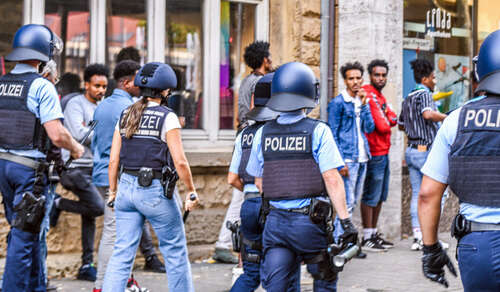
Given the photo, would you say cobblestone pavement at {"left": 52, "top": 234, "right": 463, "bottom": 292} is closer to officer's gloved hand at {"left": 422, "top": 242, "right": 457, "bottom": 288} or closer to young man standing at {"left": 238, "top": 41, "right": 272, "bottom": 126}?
Answer: young man standing at {"left": 238, "top": 41, "right": 272, "bottom": 126}

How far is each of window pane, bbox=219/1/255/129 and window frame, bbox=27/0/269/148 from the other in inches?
3.2

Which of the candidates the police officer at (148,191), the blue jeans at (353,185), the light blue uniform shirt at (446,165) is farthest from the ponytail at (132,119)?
the blue jeans at (353,185)

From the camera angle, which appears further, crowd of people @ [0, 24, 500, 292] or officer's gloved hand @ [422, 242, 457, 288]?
officer's gloved hand @ [422, 242, 457, 288]

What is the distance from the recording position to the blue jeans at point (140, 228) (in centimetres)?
554

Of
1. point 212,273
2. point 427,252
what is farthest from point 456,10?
point 427,252

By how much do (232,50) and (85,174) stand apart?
263 centimetres

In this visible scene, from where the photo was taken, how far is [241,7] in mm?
9414

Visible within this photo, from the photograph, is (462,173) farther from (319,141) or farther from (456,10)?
(456,10)

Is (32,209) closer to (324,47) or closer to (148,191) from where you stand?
(148,191)

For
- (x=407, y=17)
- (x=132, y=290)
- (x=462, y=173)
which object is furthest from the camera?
(x=407, y=17)

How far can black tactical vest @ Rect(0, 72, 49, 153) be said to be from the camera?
226 inches

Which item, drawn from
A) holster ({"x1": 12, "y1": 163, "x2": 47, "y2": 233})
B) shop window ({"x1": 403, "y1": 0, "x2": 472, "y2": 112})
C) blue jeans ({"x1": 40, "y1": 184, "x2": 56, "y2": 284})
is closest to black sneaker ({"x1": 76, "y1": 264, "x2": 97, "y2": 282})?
blue jeans ({"x1": 40, "y1": 184, "x2": 56, "y2": 284})

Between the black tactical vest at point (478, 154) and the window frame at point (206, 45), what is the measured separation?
5.47 metres

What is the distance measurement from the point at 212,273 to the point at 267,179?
3280 millimetres
